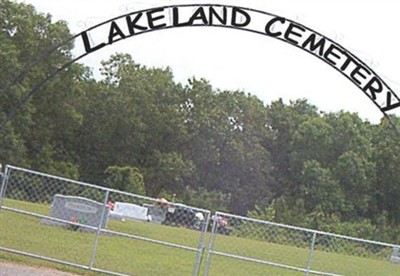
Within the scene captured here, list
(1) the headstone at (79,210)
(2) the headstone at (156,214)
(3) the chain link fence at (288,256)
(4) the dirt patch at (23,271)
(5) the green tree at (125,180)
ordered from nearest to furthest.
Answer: (4) the dirt patch at (23,271), (1) the headstone at (79,210), (3) the chain link fence at (288,256), (2) the headstone at (156,214), (5) the green tree at (125,180)

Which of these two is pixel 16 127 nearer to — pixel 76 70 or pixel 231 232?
pixel 76 70

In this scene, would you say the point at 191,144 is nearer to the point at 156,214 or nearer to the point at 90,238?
the point at 156,214

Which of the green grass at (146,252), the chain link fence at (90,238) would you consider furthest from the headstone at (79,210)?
the green grass at (146,252)

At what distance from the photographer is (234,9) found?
8.16 meters

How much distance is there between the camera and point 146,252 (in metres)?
16.2

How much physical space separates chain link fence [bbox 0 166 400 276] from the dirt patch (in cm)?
31

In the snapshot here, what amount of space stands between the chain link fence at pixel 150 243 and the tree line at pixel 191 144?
17.4 metres

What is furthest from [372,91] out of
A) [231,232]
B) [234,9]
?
[231,232]

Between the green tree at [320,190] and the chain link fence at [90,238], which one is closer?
the chain link fence at [90,238]

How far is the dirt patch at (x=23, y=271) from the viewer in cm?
1076

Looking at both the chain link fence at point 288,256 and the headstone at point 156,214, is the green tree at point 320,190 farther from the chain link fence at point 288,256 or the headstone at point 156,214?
the headstone at point 156,214

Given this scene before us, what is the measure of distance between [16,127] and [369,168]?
2223cm

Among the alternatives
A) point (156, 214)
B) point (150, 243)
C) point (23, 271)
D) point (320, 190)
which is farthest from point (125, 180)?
point (23, 271)

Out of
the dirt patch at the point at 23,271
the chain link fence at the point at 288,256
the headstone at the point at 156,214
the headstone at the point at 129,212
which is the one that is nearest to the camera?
the dirt patch at the point at 23,271
